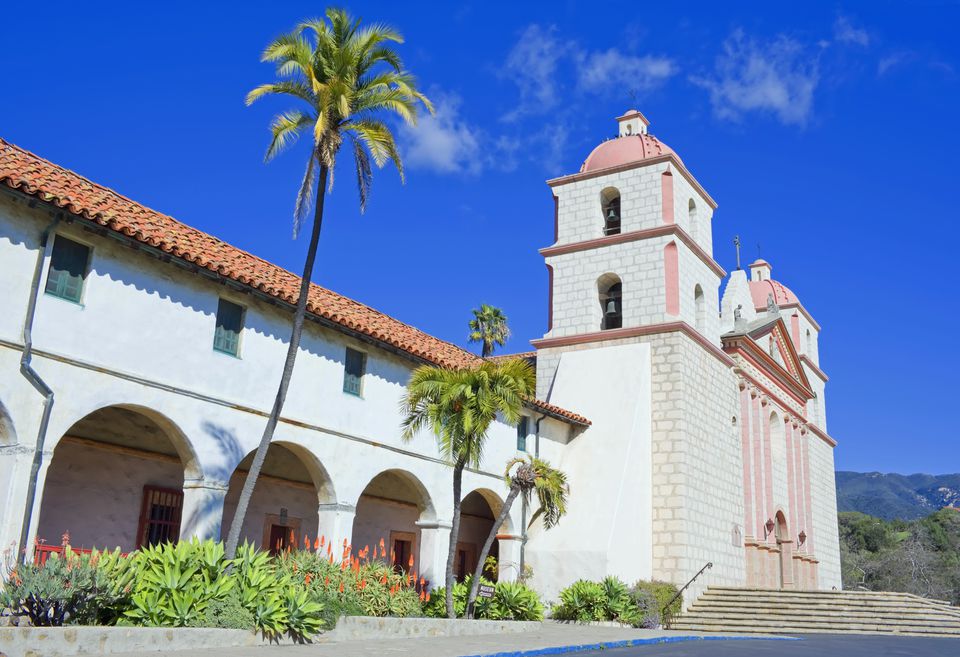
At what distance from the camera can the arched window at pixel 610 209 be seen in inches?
1158

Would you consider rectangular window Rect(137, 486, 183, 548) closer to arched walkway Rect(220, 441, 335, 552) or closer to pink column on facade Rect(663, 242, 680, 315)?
arched walkway Rect(220, 441, 335, 552)

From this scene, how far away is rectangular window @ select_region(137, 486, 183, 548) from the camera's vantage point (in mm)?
17234

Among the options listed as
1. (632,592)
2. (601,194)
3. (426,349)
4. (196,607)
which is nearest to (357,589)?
(196,607)

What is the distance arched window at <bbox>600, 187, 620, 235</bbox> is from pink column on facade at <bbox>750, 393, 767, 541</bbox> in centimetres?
817

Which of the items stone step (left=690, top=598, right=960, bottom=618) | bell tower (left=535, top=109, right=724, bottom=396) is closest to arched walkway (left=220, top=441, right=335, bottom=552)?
bell tower (left=535, top=109, right=724, bottom=396)

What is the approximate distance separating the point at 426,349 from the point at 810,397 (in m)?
22.1

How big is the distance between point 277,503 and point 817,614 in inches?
564

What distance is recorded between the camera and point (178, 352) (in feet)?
48.7

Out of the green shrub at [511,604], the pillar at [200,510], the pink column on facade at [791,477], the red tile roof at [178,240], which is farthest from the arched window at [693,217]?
the pillar at [200,510]

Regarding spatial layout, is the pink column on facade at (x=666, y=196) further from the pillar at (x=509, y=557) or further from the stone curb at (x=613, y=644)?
the stone curb at (x=613, y=644)

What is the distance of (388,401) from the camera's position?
19.7 metres

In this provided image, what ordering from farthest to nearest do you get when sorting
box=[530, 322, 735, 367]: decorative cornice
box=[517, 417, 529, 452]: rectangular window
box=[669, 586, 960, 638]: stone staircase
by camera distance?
box=[530, 322, 735, 367]: decorative cornice, box=[517, 417, 529, 452]: rectangular window, box=[669, 586, 960, 638]: stone staircase

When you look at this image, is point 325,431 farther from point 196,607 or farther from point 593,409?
point 593,409

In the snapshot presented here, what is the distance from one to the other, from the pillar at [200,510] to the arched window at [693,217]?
1950cm
